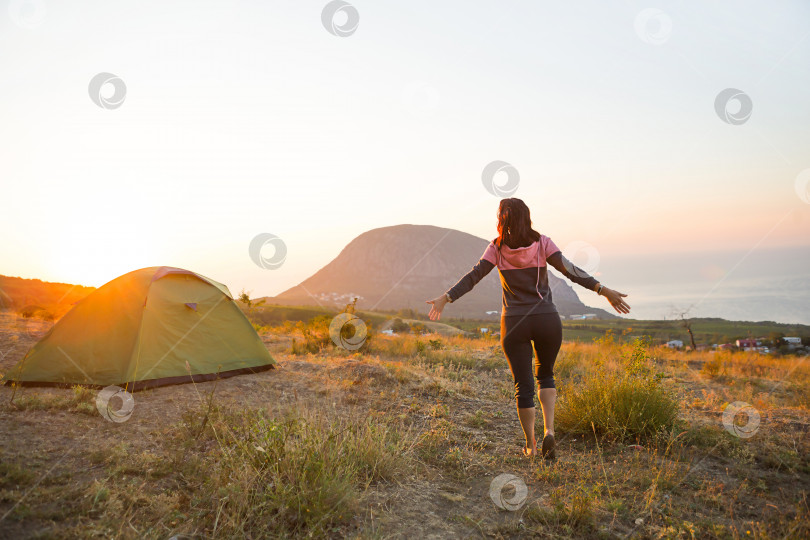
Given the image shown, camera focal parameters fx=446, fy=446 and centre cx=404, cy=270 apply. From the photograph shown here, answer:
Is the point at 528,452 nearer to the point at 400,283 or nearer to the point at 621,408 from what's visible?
the point at 621,408

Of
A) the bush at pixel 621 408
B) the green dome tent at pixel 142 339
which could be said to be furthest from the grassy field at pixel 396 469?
the green dome tent at pixel 142 339

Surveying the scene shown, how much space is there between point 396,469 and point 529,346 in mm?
1679

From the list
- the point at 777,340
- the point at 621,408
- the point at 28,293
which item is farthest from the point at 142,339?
the point at 777,340

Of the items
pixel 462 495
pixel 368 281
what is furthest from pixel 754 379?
pixel 368 281

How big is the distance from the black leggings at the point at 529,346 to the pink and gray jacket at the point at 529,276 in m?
0.09

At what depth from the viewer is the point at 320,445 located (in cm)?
342

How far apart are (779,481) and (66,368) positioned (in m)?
8.66

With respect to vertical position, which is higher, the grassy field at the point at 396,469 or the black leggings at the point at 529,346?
the black leggings at the point at 529,346

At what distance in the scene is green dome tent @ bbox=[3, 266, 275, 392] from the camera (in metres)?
6.49

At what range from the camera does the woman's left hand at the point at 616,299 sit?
4.18 meters

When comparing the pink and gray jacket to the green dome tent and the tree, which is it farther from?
the tree

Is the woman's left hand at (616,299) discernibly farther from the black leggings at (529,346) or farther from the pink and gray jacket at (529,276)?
the black leggings at (529,346)

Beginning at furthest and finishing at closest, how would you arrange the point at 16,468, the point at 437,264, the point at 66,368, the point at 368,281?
the point at 437,264 → the point at 368,281 → the point at 66,368 → the point at 16,468

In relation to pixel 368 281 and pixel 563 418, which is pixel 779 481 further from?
pixel 368 281
